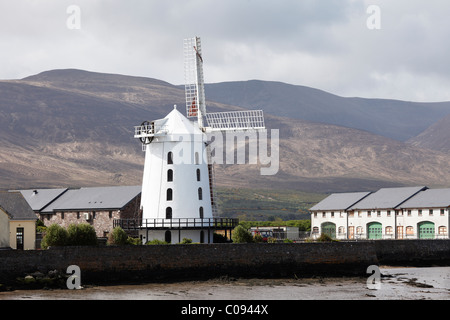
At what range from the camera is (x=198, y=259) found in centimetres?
5412

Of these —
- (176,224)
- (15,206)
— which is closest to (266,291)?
(176,224)

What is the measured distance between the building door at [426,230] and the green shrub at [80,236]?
2131 inches

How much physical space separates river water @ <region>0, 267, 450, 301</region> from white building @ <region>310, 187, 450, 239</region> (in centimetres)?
3676

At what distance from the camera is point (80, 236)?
2068 inches

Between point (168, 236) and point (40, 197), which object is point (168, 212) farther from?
point (40, 197)

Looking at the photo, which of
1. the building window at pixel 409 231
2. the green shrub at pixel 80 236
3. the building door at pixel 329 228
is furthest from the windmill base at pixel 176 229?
the building door at pixel 329 228

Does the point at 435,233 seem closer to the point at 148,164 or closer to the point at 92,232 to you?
the point at 148,164

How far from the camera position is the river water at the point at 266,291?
45.4 meters

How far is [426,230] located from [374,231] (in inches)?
321

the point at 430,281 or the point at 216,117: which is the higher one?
the point at 216,117

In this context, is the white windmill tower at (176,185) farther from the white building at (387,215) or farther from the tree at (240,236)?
the white building at (387,215)
